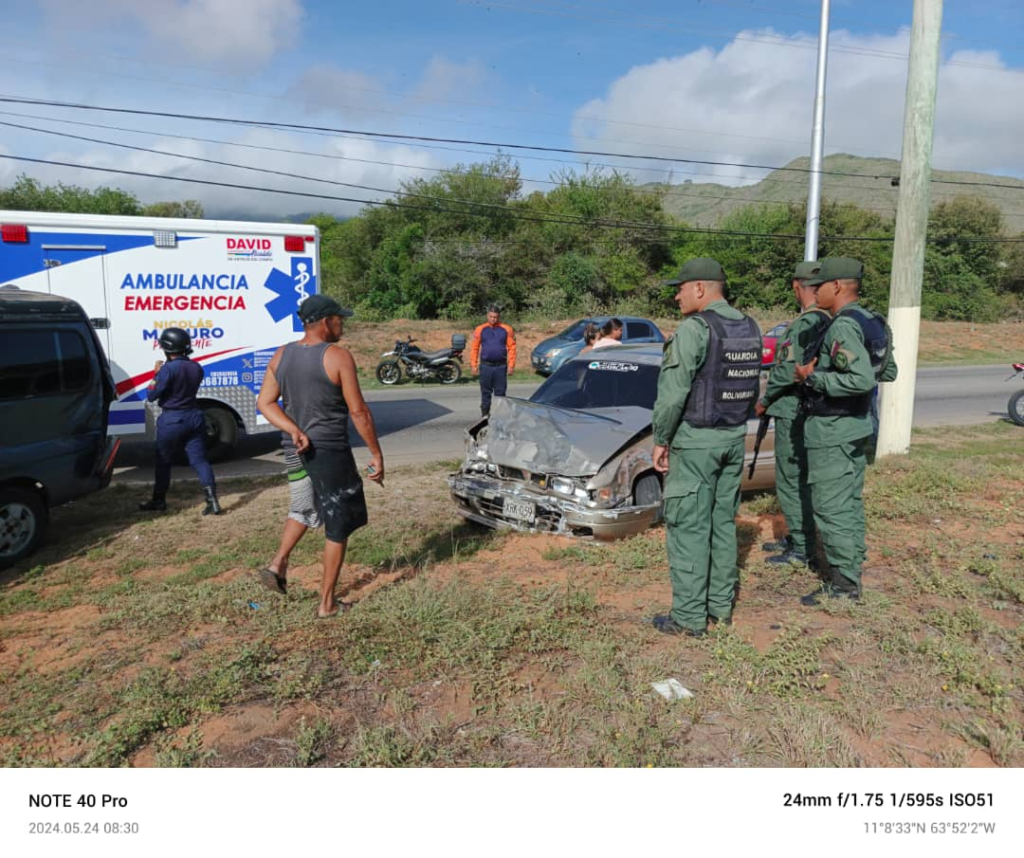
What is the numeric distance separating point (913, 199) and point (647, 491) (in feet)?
18.0

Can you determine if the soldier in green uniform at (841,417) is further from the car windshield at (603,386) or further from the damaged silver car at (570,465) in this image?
the car windshield at (603,386)

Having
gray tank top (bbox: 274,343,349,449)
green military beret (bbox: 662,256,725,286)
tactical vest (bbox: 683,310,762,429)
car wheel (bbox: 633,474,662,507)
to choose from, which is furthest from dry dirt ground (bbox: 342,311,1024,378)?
tactical vest (bbox: 683,310,762,429)

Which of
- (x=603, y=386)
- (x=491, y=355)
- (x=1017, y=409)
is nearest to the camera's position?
(x=603, y=386)

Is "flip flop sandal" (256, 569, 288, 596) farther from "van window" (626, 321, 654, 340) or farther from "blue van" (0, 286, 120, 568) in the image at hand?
"van window" (626, 321, 654, 340)

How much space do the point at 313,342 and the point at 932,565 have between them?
14.7 feet

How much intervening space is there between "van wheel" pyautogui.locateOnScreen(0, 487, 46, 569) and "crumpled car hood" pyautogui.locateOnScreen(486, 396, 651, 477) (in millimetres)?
3473

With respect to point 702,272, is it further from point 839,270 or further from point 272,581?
point 272,581

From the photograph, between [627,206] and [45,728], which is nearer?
[45,728]

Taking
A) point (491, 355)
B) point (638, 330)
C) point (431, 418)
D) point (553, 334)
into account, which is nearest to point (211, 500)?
point (491, 355)

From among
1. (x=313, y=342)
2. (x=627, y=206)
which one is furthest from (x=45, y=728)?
(x=627, y=206)

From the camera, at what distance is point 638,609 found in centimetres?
495

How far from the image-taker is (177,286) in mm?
9266

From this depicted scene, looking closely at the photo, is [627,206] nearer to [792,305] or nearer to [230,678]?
[792,305]

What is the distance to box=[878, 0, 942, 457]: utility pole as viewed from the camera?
29.0 feet
